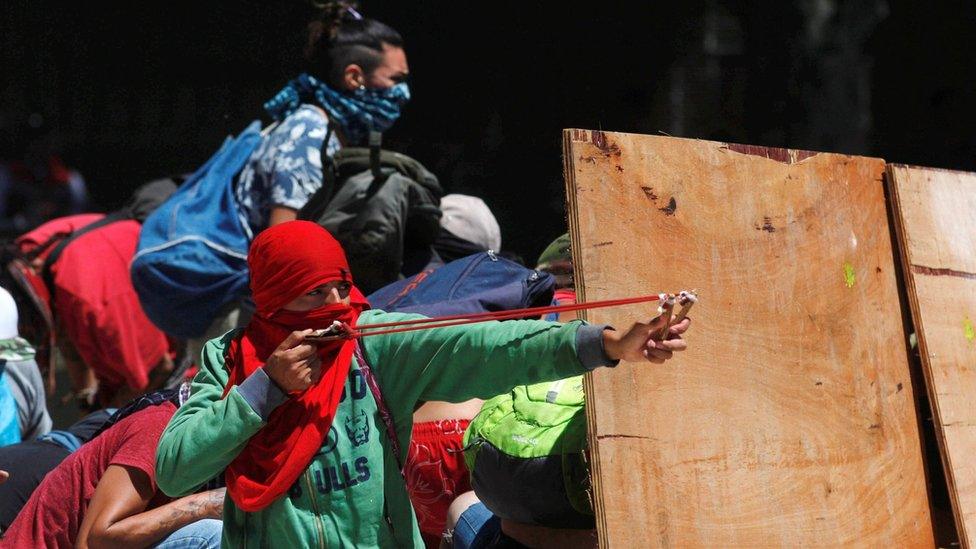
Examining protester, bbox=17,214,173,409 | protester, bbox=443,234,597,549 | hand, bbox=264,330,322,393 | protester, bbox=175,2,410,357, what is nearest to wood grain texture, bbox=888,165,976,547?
protester, bbox=443,234,597,549

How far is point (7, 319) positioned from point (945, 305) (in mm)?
2968

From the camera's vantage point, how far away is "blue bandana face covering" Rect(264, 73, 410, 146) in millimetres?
4785

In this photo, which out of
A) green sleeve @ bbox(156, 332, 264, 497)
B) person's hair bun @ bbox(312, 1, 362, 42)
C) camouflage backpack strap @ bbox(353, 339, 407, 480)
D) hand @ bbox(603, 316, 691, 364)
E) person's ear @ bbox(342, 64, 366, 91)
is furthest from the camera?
person's hair bun @ bbox(312, 1, 362, 42)

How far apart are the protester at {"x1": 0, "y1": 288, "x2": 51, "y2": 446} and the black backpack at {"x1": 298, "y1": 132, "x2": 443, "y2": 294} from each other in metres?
1.03

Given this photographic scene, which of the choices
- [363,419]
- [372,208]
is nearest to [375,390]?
[363,419]

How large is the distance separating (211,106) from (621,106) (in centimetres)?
213

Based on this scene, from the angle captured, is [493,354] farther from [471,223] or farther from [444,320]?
[471,223]

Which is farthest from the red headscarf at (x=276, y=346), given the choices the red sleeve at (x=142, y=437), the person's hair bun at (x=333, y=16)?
the person's hair bun at (x=333, y=16)

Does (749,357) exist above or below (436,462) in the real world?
above

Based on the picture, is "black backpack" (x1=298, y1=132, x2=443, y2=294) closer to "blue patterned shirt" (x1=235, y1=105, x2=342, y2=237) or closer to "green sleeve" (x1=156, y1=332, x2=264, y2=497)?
"blue patterned shirt" (x1=235, y1=105, x2=342, y2=237)

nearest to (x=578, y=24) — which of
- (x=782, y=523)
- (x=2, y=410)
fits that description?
(x=2, y=410)

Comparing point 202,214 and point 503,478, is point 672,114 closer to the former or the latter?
point 202,214

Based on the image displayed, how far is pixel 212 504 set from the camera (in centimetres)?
340

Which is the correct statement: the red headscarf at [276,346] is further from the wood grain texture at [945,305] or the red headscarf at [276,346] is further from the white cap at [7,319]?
the white cap at [7,319]
